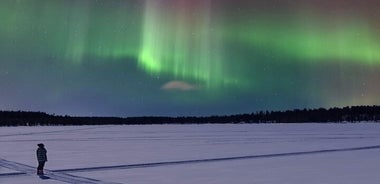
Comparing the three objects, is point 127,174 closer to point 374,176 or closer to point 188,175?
point 188,175

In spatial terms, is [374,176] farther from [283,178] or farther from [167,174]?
[167,174]

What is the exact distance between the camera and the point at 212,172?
1748 cm

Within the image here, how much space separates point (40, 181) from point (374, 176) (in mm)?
9885

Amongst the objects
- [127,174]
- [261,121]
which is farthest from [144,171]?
[261,121]

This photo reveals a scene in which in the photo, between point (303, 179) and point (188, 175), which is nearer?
point (303, 179)

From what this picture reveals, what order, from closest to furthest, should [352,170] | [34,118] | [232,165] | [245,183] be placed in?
[245,183], [352,170], [232,165], [34,118]

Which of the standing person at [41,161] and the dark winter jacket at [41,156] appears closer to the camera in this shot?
the standing person at [41,161]

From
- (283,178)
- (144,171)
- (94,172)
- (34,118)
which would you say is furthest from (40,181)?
(34,118)

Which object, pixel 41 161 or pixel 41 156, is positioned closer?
pixel 41 161

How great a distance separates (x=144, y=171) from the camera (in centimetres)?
1812

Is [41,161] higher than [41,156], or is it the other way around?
[41,156]

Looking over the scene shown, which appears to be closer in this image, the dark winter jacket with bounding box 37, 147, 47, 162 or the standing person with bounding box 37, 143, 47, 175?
the standing person with bounding box 37, 143, 47, 175

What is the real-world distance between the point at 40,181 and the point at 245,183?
19.6 feet

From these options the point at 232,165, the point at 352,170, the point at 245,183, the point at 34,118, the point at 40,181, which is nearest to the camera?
the point at 245,183
